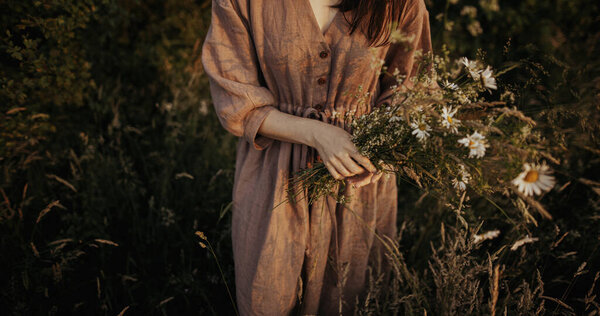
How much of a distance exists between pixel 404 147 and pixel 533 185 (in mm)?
334

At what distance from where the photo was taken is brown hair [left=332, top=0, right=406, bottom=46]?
1.10 meters

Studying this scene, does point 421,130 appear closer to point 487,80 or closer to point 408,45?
point 487,80

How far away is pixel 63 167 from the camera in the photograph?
2.52 meters

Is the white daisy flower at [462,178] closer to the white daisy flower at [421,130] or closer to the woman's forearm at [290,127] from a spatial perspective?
the white daisy flower at [421,130]

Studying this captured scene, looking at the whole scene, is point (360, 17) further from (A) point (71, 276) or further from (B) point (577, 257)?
(A) point (71, 276)

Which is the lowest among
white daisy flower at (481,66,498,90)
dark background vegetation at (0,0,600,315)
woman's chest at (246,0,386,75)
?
dark background vegetation at (0,0,600,315)

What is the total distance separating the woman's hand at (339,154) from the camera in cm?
101

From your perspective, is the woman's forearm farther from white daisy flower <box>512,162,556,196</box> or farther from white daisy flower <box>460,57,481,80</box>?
white daisy flower <box>512,162,556,196</box>

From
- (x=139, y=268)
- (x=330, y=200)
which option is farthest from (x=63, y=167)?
(x=330, y=200)

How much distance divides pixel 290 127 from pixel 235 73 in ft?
0.93

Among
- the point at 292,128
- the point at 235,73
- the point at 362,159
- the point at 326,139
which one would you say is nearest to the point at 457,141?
the point at 362,159

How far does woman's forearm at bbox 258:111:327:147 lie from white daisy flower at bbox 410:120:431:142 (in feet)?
1.06

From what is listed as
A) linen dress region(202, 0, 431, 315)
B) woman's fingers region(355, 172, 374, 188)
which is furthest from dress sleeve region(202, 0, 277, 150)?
woman's fingers region(355, 172, 374, 188)

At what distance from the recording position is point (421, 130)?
0.85 m
